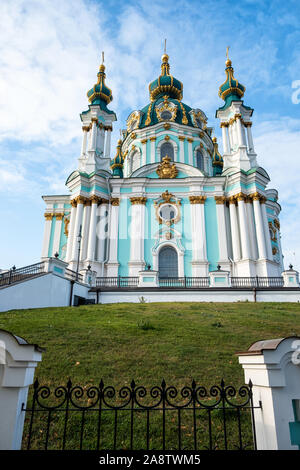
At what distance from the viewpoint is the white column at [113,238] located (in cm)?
2369

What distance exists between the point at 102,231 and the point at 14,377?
22023 millimetres

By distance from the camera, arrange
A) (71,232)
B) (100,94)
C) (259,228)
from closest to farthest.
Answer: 1. (259,228)
2. (71,232)
3. (100,94)

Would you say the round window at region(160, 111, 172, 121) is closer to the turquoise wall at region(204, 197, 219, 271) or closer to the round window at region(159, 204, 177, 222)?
the turquoise wall at region(204, 197, 219, 271)

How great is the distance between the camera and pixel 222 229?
2453 centimetres

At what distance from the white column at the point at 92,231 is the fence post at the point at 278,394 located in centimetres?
2066

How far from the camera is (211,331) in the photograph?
883 centimetres

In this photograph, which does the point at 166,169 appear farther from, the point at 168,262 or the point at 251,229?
the point at 251,229

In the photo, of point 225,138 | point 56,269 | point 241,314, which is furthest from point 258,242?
point 56,269

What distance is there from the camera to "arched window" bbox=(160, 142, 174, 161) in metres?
30.1

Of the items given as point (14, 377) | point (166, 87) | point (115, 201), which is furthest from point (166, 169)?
point (14, 377)

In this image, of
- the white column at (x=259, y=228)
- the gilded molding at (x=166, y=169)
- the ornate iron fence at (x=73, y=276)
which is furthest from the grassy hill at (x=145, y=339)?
the gilded molding at (x=166, y=169)

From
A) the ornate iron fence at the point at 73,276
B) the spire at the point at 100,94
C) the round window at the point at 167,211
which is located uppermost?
the spire at the point at 100,94

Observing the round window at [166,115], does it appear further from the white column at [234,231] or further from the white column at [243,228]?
the white column at [243,228]

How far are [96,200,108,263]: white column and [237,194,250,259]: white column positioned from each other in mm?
10508
